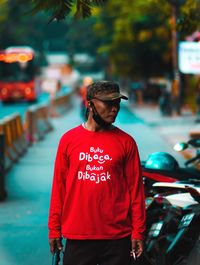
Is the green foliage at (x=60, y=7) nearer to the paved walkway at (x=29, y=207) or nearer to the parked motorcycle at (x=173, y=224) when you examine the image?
the parked motorcycle at (x=173, y=224)

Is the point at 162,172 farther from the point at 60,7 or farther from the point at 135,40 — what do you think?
the point at 135,40

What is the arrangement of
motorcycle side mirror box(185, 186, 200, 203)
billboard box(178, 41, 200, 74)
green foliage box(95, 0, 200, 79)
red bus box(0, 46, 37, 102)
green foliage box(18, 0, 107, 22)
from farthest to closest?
red bus box(0, 46, 37, 102) → green foliage box(95, 0, 200, 79) → billboard box(178, 41, 200, 74) → green foliage box(18, 0, 107, 22) → motorcycle side mirror box(185, 186, 200, 203)

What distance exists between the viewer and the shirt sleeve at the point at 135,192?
5816mm

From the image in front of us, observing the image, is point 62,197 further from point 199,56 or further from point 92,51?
point 92,51

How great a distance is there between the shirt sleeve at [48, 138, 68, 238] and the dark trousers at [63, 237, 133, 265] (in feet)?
0.41

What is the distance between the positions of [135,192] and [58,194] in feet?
1.64

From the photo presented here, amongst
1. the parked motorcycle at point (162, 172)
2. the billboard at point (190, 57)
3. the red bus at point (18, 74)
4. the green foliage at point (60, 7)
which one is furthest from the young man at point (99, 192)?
the red bus at point (18, 74)

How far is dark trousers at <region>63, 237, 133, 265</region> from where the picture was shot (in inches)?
229

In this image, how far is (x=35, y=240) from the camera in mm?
10602

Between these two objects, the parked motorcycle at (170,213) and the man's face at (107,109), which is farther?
the parked motorcycle at (170,213)

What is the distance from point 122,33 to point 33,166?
33446 mm

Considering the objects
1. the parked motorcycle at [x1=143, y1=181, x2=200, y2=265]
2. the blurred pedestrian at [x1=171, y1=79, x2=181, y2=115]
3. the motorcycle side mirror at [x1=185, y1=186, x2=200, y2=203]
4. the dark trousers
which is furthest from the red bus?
the dark trousers

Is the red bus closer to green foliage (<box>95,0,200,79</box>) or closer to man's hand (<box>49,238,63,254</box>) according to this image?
green foliage (<box>95,0,200,79</box>)

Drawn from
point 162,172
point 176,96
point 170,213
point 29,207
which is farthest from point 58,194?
point 176,96
